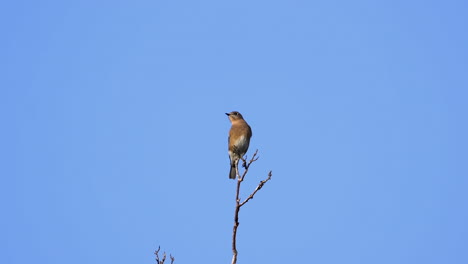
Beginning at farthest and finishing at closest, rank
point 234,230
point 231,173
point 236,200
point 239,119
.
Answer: point 239,119, point 231,173, point 236,200, point 234,230

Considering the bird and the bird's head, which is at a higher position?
the bird's head

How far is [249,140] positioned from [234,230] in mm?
7433

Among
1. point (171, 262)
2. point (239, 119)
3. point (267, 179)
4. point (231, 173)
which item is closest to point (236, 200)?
point (267, 179)

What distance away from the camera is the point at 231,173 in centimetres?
1291

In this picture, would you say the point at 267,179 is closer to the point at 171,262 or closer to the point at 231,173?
the point at 171,262

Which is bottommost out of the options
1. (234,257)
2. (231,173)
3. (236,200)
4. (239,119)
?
(234,257)

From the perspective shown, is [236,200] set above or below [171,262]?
above

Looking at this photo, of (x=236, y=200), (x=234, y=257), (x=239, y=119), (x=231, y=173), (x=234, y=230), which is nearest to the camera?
(x=234, y=257)

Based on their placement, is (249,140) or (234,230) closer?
(234,230)

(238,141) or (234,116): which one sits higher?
(234,116)

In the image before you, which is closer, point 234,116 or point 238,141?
point 238,141

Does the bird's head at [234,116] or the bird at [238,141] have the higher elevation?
the bird's head at [234,116]

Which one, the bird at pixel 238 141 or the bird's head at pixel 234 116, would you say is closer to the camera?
the bird at pixel 238 141

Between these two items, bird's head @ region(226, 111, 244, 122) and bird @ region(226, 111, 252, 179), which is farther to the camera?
bird's head @ region(226, 111, 244, 122)
